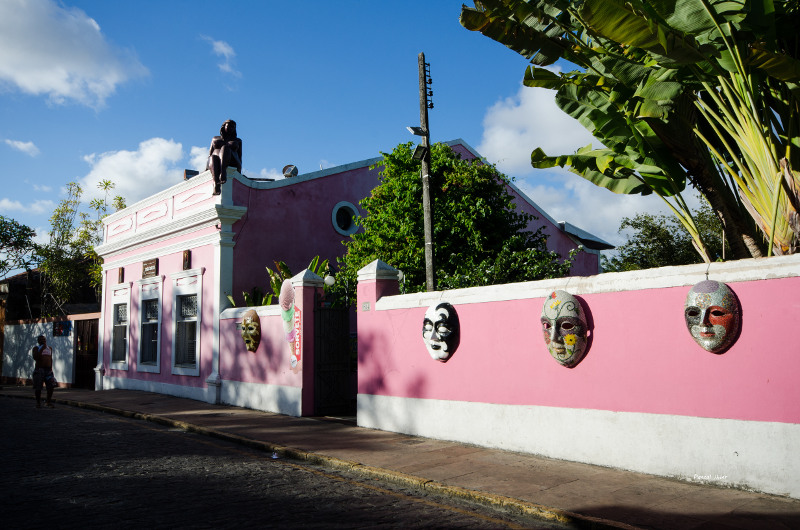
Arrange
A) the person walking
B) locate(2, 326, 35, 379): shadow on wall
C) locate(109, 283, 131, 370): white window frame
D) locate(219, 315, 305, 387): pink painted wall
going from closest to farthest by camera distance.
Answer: locate(219, 315, 305, 387): pink painted wall, the person walking, locate(109, 283, 131, 370): white window frame, locate(2, 326, 35, 379): shadow on wall

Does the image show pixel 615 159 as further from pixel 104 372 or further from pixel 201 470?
pixel 104 372

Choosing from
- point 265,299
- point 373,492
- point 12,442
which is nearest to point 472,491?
point 373,492

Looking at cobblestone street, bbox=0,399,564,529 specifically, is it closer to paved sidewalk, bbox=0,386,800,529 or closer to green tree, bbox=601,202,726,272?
paved sidewalk, bbox=0,386,800,529

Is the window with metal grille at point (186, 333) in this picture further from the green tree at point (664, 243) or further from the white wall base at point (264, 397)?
the green tree at point (664, 243)

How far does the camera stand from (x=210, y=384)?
51.1ft

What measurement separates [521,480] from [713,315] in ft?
8.73

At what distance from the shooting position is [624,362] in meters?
7.70

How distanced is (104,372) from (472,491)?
58.3 feet

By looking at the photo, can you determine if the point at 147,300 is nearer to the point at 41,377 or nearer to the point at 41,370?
the point at 41,370

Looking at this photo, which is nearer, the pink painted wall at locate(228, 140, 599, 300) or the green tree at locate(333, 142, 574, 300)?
the green tree at locate(333, 142, 574, 300)

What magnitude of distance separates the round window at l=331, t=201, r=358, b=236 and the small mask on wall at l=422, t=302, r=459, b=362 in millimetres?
8763

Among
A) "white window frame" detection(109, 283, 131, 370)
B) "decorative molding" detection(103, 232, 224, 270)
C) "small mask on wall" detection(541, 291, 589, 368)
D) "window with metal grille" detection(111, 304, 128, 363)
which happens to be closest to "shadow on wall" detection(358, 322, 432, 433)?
"small mask on wall" detection(541, 291, 589, 368)

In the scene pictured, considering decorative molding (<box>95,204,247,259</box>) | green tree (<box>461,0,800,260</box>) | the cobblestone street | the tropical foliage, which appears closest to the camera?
the cobblestone street

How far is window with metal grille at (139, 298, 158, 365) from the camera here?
19.0 m
